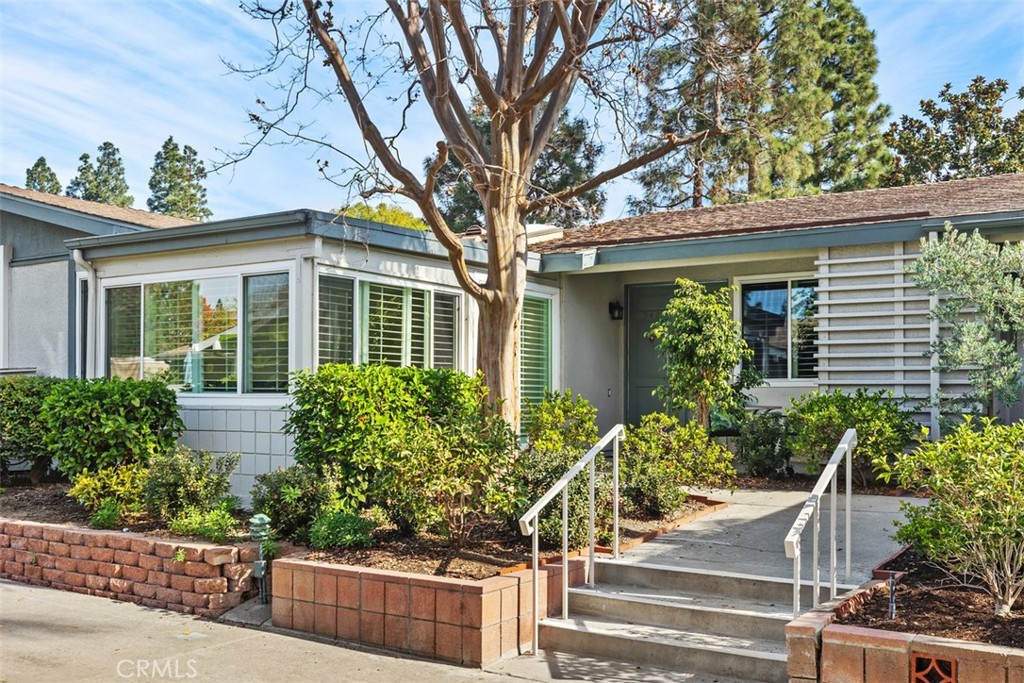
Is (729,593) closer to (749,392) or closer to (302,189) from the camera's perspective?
(749,392)

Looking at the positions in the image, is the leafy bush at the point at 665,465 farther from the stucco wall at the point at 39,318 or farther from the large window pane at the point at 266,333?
the stucco wall at the point at 39,318

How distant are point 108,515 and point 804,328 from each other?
8.35m

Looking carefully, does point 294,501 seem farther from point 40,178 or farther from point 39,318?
point 40,178

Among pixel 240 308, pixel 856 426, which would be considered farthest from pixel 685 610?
pixel 240 308

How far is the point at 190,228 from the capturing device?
898 cm

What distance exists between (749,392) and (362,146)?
597cm

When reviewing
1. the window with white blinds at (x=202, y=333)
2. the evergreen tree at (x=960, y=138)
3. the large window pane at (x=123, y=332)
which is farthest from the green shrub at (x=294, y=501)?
the evergreen tree at (x=960, y=138)

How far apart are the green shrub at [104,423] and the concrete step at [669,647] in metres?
4.65

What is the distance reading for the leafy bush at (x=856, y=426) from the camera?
8719mm

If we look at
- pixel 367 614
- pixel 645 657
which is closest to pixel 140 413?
pixel 367 614

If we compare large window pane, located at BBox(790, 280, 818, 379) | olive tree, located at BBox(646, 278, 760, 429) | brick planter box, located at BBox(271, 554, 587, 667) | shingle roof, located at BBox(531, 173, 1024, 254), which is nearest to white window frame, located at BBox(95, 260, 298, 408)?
brick planter box, located at BBox(271, 554, 587, 667)

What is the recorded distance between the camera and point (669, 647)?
17.0 ft

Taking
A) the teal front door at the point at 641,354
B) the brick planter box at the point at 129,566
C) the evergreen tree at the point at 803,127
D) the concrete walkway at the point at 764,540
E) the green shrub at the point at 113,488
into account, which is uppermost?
the evergreen tree at the point at 803,127

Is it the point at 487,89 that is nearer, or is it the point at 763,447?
the point at 487,89
